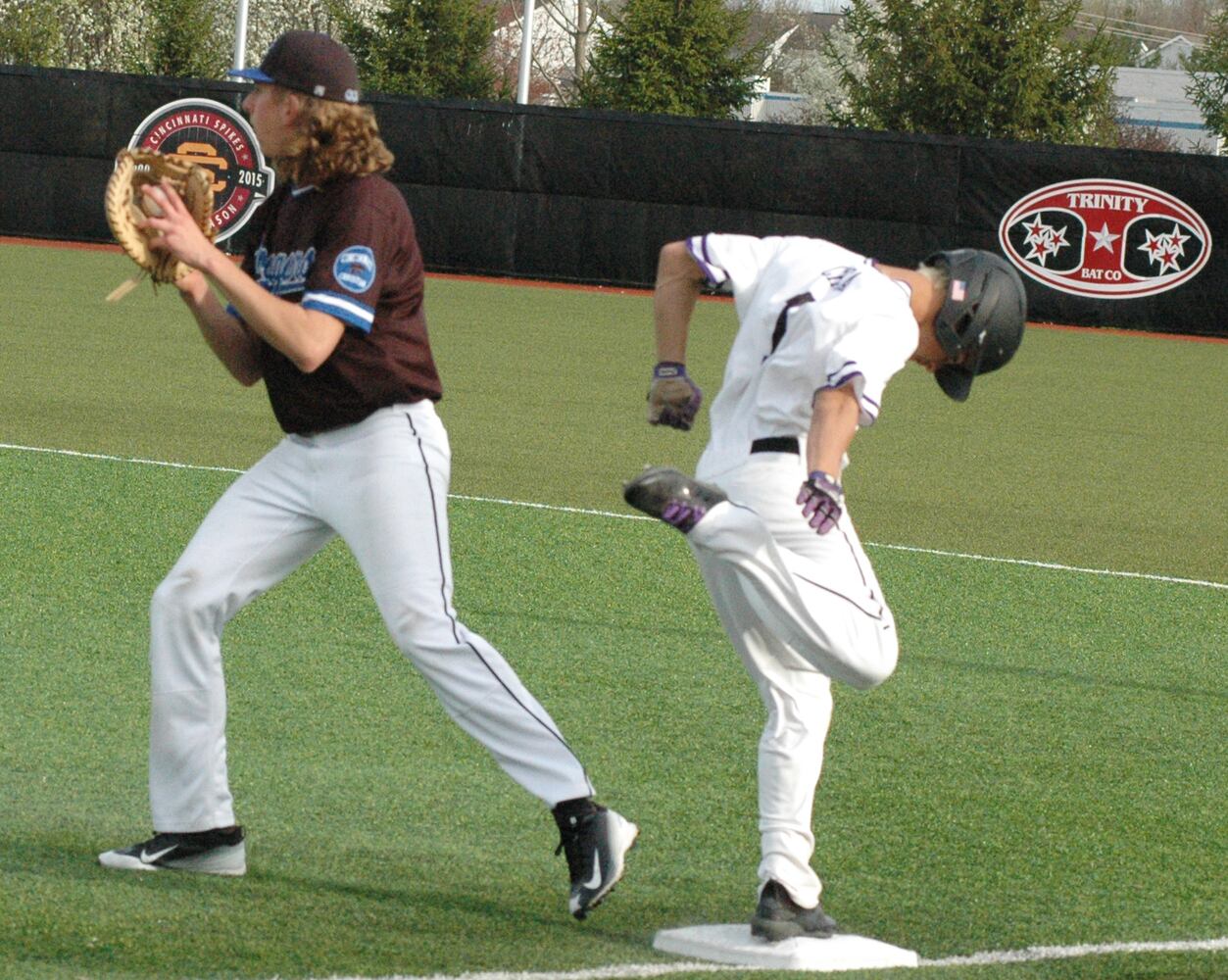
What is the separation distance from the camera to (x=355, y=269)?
4422 mm

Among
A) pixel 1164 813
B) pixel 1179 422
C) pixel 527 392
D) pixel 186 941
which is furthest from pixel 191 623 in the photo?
pixel 1179 422

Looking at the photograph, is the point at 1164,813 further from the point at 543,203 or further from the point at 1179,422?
the point at 543,203

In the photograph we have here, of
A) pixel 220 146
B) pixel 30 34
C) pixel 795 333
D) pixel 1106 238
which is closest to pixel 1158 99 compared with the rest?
pixel 30 34

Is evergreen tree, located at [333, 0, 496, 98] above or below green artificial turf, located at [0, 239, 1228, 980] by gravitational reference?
above

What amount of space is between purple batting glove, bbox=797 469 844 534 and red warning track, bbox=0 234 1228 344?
21.1 m

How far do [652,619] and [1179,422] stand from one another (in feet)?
31.1

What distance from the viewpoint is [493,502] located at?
10.6 meters

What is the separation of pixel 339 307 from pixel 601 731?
233cm

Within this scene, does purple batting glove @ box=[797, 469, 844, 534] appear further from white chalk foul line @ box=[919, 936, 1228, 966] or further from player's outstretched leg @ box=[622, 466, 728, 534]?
white chalk foul line @ box=[919, 936, 1228, 966]

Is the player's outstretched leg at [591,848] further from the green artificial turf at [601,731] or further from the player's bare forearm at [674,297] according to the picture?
the player's bare forearm at [674,297]

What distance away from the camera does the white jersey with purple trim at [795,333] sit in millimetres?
4082

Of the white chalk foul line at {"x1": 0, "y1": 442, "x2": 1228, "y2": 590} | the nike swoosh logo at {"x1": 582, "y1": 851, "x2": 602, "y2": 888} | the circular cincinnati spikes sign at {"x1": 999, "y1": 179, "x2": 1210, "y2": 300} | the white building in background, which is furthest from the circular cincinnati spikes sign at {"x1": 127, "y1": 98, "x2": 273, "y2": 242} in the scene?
the white building in background

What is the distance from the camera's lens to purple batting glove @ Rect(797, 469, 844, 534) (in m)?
3.96

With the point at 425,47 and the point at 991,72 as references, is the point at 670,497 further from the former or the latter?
the point at 425,47
